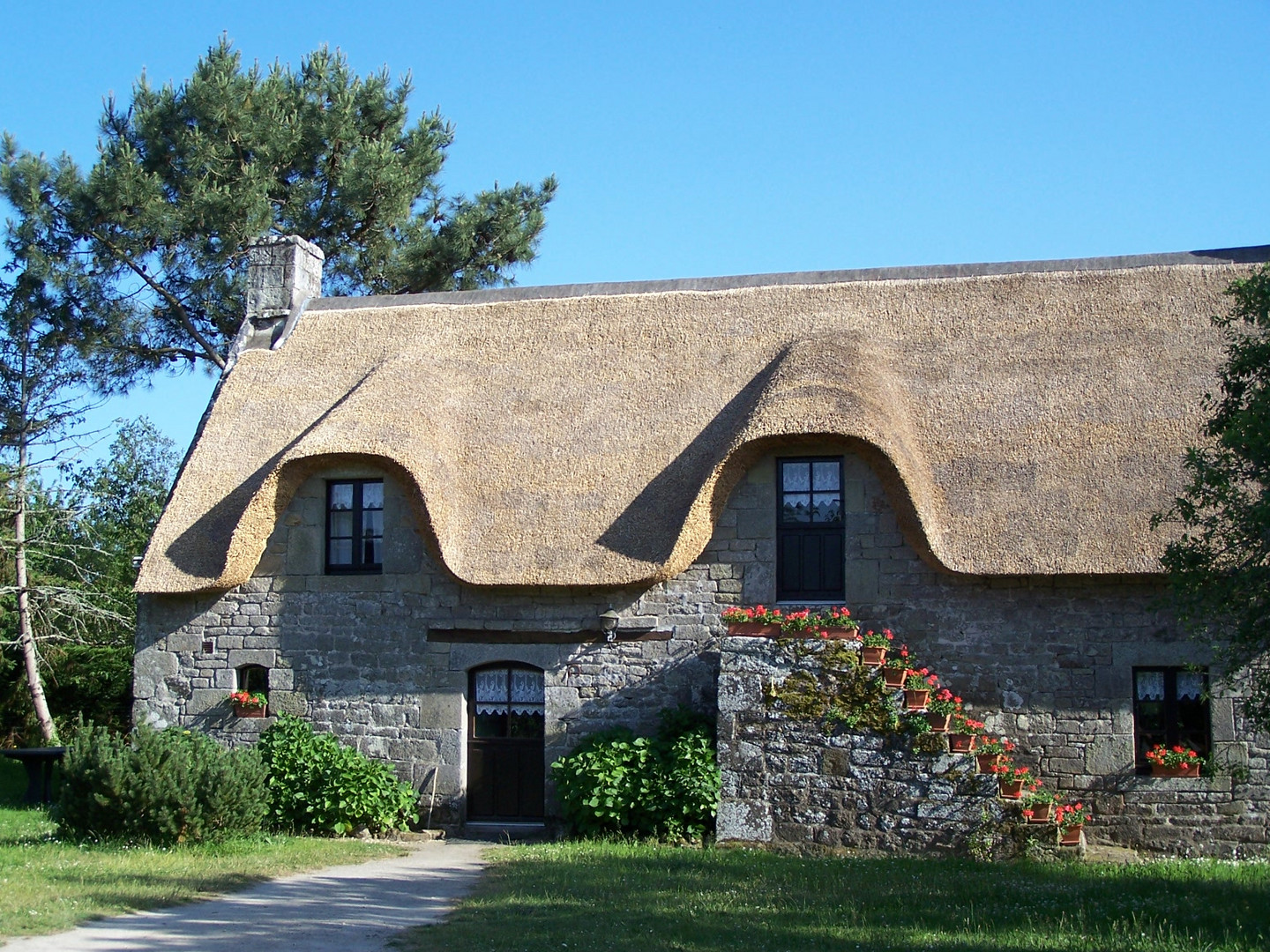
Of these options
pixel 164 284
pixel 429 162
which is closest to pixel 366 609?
pixel 164 284

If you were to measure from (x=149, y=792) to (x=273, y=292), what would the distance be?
778cm

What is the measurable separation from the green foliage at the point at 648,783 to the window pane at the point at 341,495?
3.87m

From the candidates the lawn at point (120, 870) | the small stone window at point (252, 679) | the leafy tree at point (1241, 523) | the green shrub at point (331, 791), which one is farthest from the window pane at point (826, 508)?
the small stone window at point (252, 679)

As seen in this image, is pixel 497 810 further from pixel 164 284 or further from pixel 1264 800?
pixel 164 284

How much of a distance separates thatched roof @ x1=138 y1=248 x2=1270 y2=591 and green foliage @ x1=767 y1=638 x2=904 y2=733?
→ 4.78 ft

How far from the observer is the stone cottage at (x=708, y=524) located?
11.5 metres

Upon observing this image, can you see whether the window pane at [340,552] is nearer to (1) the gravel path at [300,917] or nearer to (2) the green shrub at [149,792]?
(2) the green shrub at [149,792]

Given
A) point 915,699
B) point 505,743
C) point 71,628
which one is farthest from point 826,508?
point 71,628

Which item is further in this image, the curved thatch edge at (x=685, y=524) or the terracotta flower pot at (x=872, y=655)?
the curved thatch edge at (x=685, y=524)

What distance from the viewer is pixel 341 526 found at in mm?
13695

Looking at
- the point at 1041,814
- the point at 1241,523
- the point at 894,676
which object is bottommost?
the point at 1041,814

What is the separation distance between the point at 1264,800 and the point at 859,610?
3.96m

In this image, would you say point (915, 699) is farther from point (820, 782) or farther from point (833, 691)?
point (820, 782)

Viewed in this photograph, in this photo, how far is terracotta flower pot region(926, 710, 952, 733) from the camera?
10.7 metres
